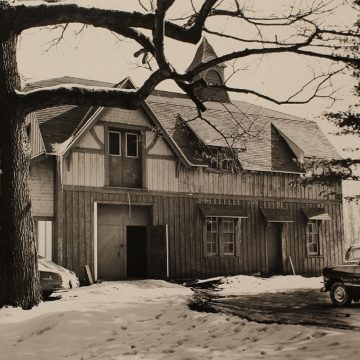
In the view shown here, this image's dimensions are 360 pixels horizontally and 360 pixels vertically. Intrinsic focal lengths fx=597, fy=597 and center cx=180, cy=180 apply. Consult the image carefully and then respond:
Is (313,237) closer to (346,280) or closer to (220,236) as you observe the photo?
(220,236)

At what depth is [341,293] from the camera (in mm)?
14336

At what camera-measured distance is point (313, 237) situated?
27344 mm

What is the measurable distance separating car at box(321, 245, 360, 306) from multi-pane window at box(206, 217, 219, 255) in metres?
9.34

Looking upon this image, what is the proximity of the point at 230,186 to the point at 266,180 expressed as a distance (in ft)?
6.65

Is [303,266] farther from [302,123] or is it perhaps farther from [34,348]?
[34,348]

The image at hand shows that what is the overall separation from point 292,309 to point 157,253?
28.4ft

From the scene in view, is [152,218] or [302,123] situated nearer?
[152,218]

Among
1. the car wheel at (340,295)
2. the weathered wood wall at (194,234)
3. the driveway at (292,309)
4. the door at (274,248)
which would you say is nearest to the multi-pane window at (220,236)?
the weathered wood wall at (194,234)

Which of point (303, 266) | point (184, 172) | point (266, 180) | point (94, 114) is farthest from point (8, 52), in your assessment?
point (303, 266)

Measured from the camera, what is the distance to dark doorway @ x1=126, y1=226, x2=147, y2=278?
73.7ft

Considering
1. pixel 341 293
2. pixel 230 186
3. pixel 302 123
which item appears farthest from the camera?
pixel 302 123

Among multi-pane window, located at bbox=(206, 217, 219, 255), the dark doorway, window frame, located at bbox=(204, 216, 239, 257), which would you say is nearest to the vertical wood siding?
the dark doorway

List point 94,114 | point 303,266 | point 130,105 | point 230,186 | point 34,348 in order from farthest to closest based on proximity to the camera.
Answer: point 303,266, point 230,186, point 94,114, point 130,105, point 34,348

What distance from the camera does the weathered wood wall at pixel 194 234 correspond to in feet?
66.3
